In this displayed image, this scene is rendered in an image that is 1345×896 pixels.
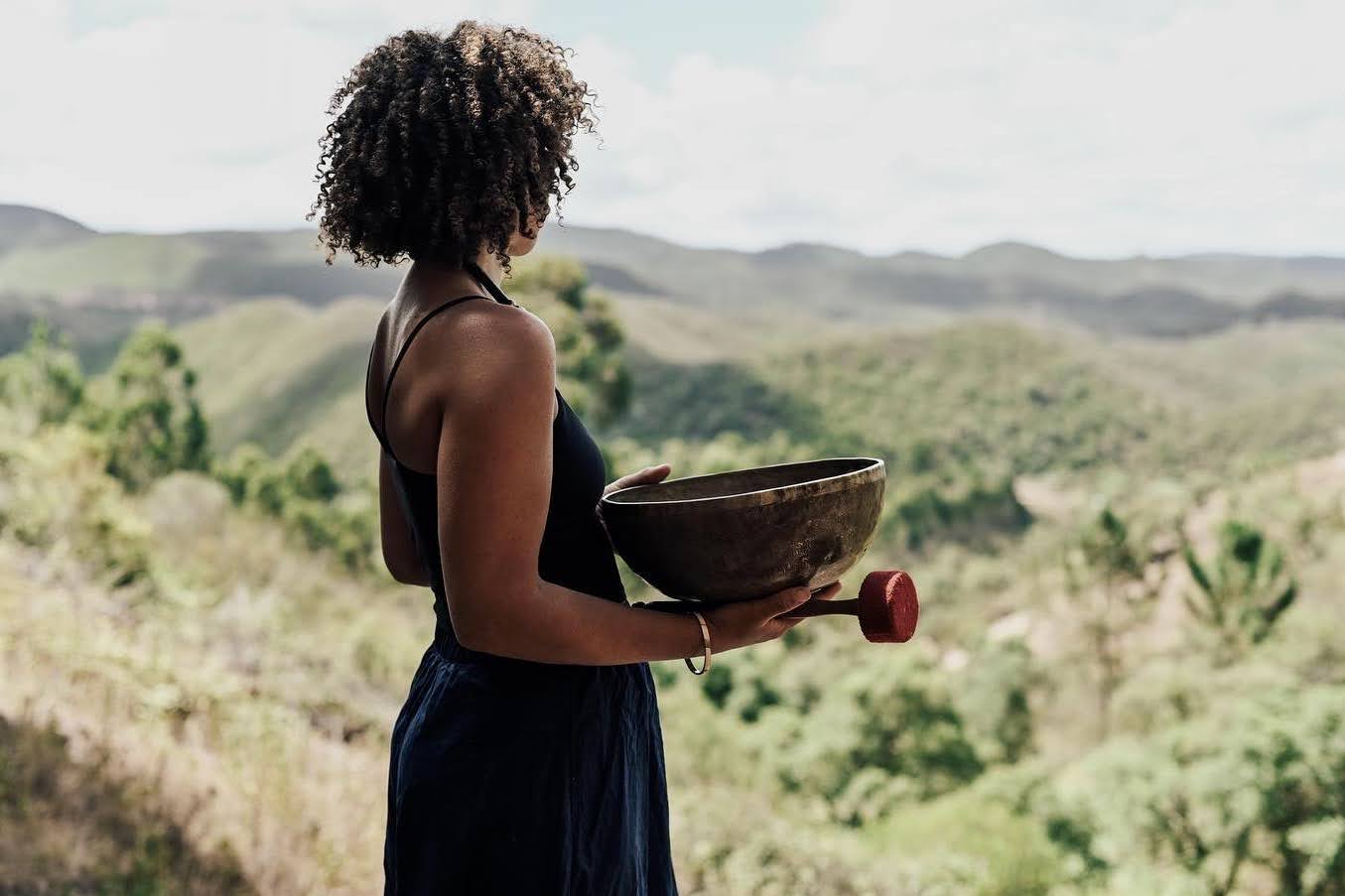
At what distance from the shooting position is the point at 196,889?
2734mm

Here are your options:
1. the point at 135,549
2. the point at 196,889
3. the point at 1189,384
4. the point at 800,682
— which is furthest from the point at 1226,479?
the point at 196,889

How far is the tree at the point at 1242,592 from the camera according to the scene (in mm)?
15414

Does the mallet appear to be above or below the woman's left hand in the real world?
below

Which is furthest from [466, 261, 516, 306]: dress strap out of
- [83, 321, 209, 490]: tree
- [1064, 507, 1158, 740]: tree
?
[1064, 507, 1158, 740]: tree

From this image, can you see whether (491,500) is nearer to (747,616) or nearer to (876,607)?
(747,616)

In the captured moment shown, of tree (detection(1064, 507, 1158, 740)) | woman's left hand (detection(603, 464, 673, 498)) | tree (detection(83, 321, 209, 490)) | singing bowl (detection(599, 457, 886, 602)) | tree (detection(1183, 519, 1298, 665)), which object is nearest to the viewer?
singing bowl (detection(599, 457, 886, 602))

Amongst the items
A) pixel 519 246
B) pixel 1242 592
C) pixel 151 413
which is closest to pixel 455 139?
pixel 519 246

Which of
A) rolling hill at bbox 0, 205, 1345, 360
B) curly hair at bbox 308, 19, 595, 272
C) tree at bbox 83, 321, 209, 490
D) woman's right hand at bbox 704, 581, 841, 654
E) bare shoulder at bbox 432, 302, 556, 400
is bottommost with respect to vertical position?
tree at bbox 83, 321, 209, 490

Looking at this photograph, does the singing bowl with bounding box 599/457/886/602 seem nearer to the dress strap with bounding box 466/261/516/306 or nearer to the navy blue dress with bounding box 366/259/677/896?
the navy blue dress with bounding box 366/259/677/896

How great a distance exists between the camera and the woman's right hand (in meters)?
1.12

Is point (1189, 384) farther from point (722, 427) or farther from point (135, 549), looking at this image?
point (135, 549)

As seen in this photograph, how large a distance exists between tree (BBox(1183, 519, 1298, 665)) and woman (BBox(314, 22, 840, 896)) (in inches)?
606

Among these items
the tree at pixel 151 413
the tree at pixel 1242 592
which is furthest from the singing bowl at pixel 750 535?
the tree at pixel 151 413

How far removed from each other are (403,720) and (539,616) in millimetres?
288
